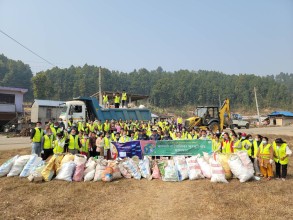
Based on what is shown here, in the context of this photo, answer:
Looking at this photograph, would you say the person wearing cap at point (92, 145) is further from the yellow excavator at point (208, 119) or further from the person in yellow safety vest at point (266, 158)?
the yellow excavator at point (208, 119)

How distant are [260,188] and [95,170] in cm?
432

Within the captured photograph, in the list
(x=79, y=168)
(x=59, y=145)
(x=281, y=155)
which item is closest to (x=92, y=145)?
(x=59, y=145)

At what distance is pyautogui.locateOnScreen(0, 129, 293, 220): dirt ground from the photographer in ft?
18.0

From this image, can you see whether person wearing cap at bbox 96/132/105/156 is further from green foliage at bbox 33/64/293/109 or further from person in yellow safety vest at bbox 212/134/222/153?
green foliage at bbox 33/64/293/109

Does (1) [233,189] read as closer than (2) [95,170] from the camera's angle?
Yes

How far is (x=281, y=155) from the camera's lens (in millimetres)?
7941

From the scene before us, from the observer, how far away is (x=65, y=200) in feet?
20.7

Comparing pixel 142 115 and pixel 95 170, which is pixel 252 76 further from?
pixel 95 170

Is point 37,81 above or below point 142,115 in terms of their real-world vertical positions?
above

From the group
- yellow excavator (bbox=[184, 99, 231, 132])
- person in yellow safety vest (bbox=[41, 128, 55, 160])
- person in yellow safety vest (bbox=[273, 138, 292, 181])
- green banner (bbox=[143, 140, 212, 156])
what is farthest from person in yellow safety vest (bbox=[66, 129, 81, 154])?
yellow excavator (bbox=[184, 99, 231, 132])

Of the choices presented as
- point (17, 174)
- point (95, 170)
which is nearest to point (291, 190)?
point (95, 170)

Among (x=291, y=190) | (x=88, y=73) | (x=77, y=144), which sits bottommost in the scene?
(x=291, y=190)

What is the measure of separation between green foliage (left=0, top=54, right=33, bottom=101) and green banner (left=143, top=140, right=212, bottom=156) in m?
75.4

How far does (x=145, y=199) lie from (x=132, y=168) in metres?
1.84
